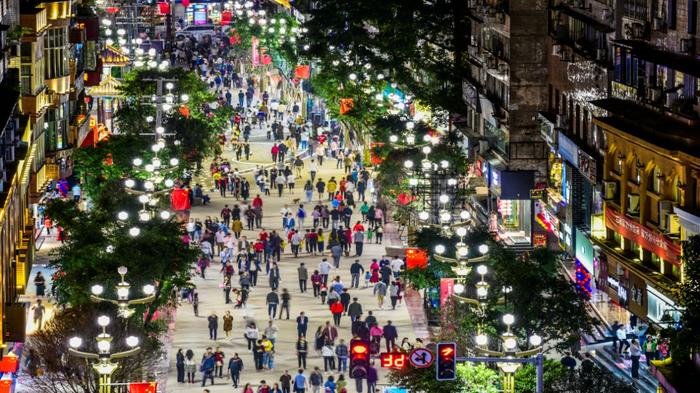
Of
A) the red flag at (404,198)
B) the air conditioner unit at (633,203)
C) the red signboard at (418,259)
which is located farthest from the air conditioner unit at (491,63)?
the air conditioner unit at (633,203)

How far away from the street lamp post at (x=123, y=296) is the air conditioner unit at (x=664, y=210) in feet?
44.8

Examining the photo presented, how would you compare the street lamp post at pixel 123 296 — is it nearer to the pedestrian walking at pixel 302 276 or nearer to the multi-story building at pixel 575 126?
the multi-story building at pixel 575 126

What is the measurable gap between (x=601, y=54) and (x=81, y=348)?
19946 mm

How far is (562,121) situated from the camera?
75.1 metres

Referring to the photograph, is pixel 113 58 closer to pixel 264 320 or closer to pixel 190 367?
pixel 264 320

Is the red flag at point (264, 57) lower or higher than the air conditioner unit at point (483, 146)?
lower

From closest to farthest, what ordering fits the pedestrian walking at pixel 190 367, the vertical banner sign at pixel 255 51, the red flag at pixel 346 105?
the pedestrian walking at pixel 190 367
the red flag at pixel 346 105
the vertical banner sign at pixel 255 51

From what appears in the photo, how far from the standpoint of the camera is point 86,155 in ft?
291

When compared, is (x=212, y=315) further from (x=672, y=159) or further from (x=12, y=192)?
(x=672, y=159)

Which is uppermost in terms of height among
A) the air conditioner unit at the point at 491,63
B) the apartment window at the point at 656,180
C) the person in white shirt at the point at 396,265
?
the apartment window at the point at 656,180

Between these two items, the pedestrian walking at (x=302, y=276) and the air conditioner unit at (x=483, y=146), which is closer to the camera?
the pedestrian walking at (x=302, y=276)

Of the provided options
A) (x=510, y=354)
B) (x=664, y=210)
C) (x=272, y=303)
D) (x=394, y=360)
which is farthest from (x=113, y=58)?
(x=510, y=354)

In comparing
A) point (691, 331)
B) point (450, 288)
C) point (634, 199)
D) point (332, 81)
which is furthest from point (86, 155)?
point (691, 331)

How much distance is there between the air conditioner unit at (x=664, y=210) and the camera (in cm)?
5606
